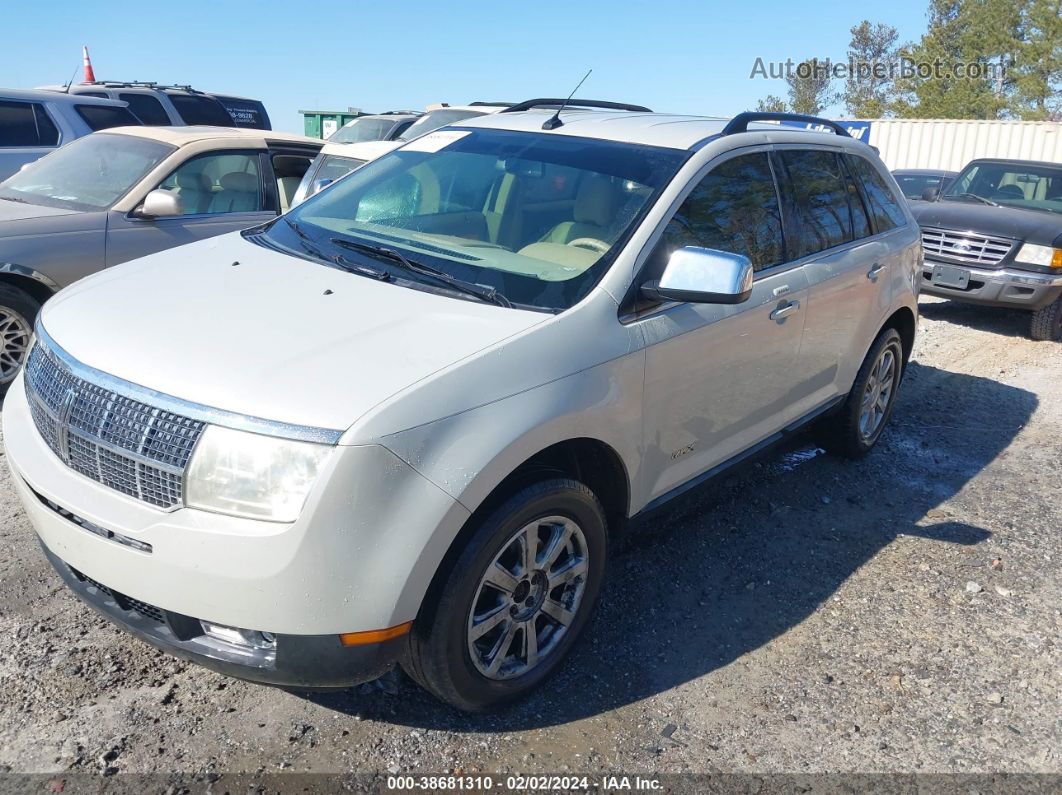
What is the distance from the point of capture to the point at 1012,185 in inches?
412

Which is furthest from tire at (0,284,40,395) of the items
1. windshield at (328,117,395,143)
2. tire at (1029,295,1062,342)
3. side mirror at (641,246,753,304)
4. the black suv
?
windshield at (328,117,395,143)

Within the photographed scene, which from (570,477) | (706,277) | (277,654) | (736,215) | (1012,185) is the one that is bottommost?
(277,654)

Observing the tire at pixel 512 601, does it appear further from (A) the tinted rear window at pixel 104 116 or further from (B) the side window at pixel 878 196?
(A) the tinted rear window at pixel 104 116

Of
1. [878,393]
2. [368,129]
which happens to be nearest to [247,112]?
[368,129]

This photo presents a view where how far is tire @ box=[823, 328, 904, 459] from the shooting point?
201 inches

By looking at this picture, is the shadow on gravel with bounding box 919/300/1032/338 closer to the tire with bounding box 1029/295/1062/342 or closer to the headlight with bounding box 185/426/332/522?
the tire with bounding box 1029/295/1062/342

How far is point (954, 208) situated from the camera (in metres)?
9.93

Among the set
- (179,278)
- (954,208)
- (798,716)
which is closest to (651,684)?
(798,716)

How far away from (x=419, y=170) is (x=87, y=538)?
7.17 feet

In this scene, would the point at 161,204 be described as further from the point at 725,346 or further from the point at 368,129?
the point at 368,129

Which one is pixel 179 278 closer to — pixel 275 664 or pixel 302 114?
pixel 275 664

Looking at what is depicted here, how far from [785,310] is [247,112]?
13.3 m

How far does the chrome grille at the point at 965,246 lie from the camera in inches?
356

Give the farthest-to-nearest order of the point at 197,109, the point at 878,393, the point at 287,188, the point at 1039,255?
the point at 197,109, the point at 1039,255, the point at 287,188, the point at 878,393
